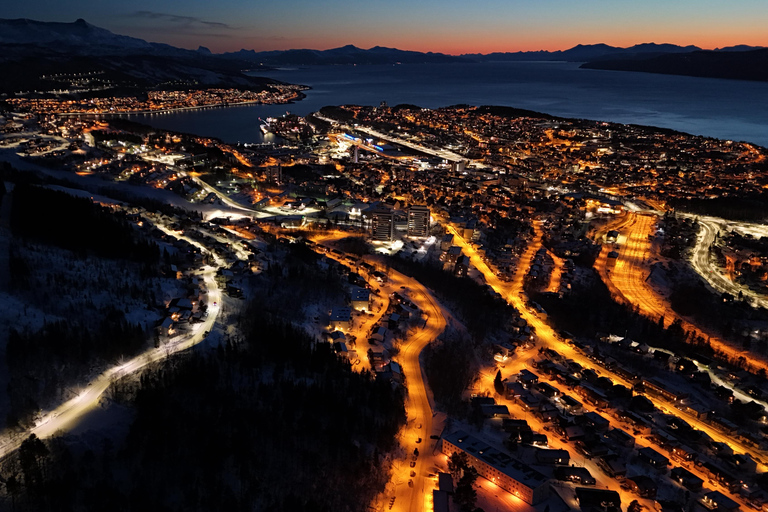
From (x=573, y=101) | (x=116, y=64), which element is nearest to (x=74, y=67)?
(x=116, y=64)

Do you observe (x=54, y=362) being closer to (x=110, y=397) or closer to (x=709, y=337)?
(x=110, y=397)

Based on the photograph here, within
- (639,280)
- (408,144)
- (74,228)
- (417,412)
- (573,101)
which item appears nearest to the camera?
(417,412)

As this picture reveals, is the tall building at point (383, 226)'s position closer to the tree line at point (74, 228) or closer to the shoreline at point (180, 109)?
the tree line at point (74, 228)

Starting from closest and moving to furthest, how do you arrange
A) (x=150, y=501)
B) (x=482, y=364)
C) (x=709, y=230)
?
(x=150, y=501)
(x=482, y=364)
(x=709, y=230)

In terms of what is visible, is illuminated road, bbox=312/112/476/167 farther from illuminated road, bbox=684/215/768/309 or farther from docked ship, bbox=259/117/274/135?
illuminated road, bbox=684/215/768/309

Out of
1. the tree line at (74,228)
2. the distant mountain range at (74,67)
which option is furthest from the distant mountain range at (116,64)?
the tree line at (74,228)

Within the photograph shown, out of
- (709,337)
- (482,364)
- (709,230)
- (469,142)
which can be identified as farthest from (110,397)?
(469,142)

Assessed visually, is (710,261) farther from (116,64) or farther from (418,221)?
(116,64)
